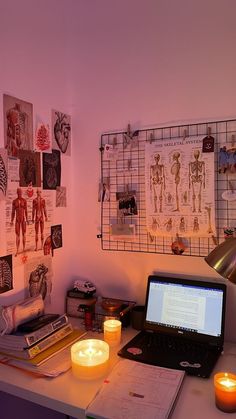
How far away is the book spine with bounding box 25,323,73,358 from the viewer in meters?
1.08

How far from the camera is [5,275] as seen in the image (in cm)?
123

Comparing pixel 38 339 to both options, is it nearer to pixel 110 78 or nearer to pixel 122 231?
pixel 122 231

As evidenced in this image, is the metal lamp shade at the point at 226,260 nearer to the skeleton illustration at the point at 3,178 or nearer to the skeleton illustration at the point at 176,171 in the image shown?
the skeleton illustration at the point at 176,171

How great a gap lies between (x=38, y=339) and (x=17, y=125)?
805 mm

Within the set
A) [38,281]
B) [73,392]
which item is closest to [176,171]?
[38,281]

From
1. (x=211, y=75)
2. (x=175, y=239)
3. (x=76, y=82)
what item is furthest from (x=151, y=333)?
(x=76, y=82)

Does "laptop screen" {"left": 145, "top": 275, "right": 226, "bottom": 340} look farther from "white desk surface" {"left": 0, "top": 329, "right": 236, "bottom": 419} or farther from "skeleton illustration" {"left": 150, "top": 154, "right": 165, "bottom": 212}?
"skeleton illustration" {"left": 150, "top": 154, "right": 165, "bottom": 212}

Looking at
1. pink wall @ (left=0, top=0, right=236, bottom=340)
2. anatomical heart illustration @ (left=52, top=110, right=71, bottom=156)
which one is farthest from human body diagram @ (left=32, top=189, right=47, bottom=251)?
anatomical heart illustration @ (left=52, top=110, right=71, bottom=156)

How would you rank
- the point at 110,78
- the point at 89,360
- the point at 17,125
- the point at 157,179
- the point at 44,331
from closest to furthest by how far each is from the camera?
the point at 89,360 < the point at 44,331 < the point at 17,125 < the point at 157,179 < the point at 110,78

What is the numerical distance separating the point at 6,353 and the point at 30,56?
115 centimetres

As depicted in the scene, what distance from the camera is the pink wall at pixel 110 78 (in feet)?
4.14

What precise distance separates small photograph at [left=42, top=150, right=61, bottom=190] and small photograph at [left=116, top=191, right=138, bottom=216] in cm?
29

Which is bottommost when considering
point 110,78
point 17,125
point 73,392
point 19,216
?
point 73,392

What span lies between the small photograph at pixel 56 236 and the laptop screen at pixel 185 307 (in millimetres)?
460
